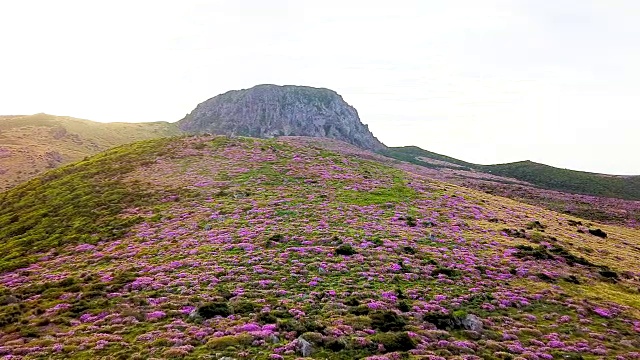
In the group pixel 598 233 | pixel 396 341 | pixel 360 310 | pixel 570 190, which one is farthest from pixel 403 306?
pixel 570 190

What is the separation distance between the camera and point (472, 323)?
2400 cm

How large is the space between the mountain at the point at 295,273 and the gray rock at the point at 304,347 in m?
0.11

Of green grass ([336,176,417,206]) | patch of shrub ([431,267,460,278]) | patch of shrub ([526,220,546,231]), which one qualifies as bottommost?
patch of shrub ([431,267,460,278])

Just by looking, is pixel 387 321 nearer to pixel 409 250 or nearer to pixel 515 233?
pixel 409 250

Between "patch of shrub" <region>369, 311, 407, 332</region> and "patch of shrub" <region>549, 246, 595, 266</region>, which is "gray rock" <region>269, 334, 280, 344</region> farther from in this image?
"patch of shrub" <region>549, 246, 595, 266</region>

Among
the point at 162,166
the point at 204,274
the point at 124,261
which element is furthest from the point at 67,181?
the point at 204,274

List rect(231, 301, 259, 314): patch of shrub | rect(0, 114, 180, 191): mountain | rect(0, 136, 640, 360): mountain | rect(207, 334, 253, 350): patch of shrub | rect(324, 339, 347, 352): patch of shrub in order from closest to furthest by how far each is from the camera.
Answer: rect(207, 334, 253, 350): patch of shrub
rect(324, 339, 347, 352): patch of shrub
rect(0, 136, 640, 360): mountain
rect(231, 301, 259, 314): patch of shrub
rect(0, 114, 180, 191): mountain

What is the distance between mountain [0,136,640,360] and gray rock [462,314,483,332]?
78mm

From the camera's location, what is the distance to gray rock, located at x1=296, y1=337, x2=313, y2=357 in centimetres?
1949

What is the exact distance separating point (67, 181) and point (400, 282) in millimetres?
57738

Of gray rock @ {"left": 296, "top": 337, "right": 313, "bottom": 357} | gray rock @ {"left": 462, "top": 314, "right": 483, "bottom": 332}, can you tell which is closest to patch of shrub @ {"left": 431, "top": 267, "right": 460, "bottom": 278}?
gray rock @ {"left": 462, "top": 314, "right": 483, "bottom": 332}

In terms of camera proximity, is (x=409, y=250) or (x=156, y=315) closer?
(x=156, y=315)

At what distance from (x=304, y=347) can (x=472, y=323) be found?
10972 mm

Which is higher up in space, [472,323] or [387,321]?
[472,323]
